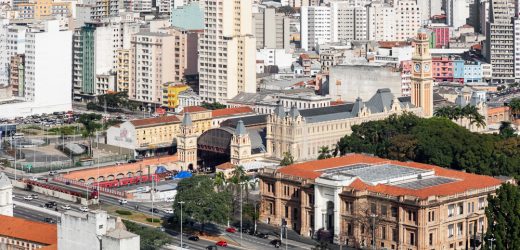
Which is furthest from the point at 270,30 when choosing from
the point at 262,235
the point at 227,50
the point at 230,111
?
the point at 262,235

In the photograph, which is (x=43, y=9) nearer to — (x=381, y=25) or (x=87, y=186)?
(x=381, y=25)

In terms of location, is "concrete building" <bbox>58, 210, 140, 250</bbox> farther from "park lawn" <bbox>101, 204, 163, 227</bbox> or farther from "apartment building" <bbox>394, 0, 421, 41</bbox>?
"apartment building" <bbox>394, 0, 421, 41</bbox>

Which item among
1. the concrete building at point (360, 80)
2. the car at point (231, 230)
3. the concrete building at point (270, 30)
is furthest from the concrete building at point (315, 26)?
the car at point (231, 230)

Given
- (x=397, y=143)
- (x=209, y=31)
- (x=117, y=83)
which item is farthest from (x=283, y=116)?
(x=117, y=83)

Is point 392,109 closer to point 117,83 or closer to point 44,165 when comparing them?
point 44,165

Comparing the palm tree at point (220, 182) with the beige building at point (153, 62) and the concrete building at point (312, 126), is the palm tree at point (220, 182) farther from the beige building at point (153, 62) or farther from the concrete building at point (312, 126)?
the beige building at point (153, 62)

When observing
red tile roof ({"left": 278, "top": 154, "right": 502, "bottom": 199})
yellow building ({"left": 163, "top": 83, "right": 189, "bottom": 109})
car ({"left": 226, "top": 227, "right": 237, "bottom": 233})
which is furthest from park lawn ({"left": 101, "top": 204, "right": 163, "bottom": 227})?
yellow building ({"left": 163, "top": 83, "right": 189, "bottom": 109})

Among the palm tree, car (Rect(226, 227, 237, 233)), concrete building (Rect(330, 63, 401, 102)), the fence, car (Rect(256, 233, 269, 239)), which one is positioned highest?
concrete building (Rect(330, 63, 401, 102))
